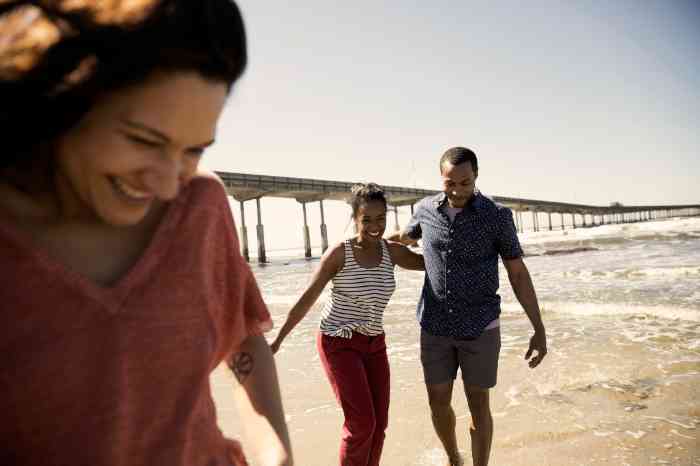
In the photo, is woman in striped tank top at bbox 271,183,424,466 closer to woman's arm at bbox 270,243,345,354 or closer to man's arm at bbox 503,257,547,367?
woman's arm at bbox 270,243,345,354

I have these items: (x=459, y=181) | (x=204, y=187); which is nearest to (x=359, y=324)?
(x=459, y=181)

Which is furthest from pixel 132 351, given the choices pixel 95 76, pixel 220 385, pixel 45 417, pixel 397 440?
pixel 220 385

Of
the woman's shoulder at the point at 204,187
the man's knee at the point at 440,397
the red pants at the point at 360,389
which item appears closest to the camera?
the woman's shoulder at the point at 204,187

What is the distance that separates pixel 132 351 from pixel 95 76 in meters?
0.45

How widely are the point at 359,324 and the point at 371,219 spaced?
798 mm

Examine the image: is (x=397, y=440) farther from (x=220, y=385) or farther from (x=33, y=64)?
(x=33, y=64)

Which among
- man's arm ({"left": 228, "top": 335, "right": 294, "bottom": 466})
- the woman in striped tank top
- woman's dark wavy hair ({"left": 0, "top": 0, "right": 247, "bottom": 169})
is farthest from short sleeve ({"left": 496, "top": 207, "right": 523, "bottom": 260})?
woman's dark wavy hair ({"left": 0, "top": 0, "right": 247, "bottom": 169})

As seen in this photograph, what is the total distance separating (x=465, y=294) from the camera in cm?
372

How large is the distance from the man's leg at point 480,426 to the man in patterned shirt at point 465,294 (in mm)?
11

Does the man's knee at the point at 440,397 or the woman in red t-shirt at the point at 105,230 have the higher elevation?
the woman in red t-shirt at the point at 105,230

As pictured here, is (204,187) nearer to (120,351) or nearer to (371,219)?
(120,351)

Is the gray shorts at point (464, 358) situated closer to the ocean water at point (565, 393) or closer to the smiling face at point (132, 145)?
the ocean water at point (565, 393)

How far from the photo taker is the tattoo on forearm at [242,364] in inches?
44.6

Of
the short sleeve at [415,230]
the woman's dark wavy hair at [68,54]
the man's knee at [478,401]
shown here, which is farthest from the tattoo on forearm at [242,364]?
the short sleeve at [415,230]
